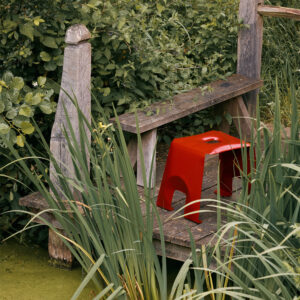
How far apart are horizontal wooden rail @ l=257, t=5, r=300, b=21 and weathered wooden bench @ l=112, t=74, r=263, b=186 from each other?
0.57 m

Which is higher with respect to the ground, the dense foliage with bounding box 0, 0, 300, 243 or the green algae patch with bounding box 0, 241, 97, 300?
the dense foliage with bounding box 0, 0, 300, 243

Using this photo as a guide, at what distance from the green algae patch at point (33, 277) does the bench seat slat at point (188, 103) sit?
3.15 feet

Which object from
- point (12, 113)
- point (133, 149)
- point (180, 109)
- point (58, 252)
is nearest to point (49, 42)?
point (12, 113)

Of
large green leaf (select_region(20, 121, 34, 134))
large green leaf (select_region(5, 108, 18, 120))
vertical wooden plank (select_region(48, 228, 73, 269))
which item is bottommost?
vertical wooden plank (select_region(48, 228, 73, 269))

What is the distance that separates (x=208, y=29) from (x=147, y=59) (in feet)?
4.69

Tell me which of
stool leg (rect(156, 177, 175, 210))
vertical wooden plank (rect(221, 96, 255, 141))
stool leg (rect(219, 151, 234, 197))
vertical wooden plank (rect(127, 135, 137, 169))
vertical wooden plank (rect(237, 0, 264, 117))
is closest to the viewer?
stool leg (rect(156, 177, 175, 210))

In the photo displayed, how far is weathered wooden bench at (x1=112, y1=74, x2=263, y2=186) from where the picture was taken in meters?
4.09

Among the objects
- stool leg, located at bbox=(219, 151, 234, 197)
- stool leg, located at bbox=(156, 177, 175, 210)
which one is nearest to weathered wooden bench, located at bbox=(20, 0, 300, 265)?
stool leg, located at bbox=(156, 177, 175, 210)

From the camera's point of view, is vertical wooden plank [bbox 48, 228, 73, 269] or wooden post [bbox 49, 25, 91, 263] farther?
vertical wooden plank [bbox 48, 228, 73, 269]

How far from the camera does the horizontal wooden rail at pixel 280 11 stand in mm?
5106

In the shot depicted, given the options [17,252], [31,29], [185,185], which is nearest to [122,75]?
[31,29]

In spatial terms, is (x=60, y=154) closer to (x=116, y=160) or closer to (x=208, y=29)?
(x=116, y=160)

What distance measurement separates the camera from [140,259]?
2.99 m

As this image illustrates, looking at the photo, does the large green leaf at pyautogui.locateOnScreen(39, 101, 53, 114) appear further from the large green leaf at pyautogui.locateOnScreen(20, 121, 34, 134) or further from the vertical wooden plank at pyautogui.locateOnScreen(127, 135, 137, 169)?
the vertical wooden plank at pyautogui.locateOnScreen(127, 135, 137, 169)
